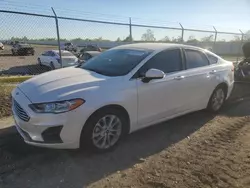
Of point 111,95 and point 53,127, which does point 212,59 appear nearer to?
point 111,95

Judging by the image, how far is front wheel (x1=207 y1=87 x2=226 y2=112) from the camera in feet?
19.6

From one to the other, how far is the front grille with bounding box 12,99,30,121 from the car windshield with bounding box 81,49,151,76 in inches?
53.7

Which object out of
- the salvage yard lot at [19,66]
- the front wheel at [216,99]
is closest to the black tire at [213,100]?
the front wheel at [216,99]

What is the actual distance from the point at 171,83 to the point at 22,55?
1181 inches

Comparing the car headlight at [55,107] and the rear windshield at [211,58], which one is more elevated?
the rear windshield at [211,58]

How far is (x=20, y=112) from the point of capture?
12.4 ft

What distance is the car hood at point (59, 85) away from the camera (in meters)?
3.64

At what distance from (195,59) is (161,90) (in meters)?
1.36

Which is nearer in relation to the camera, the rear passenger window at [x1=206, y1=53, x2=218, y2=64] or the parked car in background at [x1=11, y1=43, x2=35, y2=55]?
the rear passenger window at [x1=206, y1=53, x2=218, y2=64]

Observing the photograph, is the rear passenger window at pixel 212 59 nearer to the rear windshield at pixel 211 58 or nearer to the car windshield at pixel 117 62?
the rear windshield at pixel 211 58

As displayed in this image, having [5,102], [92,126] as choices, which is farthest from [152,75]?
[5,102]

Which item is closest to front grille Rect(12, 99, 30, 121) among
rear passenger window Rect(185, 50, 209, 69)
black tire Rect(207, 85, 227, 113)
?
rear passenger window Rect(185, 50, 209, 69)

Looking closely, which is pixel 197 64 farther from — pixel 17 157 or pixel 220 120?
pixel 17 157

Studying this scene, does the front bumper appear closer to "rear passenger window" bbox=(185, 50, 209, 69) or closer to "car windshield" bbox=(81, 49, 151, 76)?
"car windshield" bbox=(81, 49, 151, 76)
